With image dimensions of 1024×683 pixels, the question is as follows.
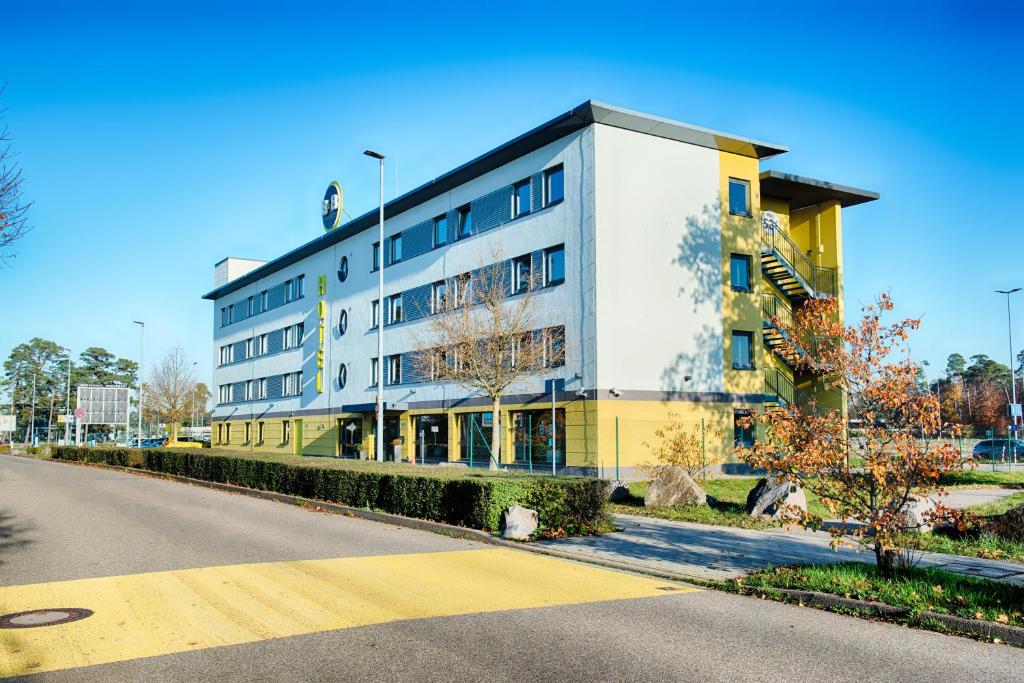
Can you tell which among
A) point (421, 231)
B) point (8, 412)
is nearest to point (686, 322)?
point (421, 231)

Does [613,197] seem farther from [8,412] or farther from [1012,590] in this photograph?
[8,412]

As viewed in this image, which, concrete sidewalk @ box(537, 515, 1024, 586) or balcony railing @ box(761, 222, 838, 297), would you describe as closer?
concrete sidewalk @ box(537, 515, 1024, 586)

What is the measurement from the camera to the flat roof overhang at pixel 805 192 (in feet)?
112

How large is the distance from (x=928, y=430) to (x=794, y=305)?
28.4 meters

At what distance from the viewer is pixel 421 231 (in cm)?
3853

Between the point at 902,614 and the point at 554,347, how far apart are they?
73.9 ft

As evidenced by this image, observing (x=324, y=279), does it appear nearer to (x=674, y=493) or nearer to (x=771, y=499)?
(x=674, y=493)

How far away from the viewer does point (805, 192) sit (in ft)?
117

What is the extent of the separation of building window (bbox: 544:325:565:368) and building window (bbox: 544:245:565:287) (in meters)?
1.84

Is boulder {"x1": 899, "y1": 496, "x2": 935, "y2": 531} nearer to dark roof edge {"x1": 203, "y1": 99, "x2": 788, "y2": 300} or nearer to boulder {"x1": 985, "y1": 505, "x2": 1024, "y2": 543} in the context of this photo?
boulder {"x1": 985, "y1": 505, "x2": 1024, "y2": 543}

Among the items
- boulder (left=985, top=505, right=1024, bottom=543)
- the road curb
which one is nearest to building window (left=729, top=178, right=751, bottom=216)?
Answer: boulder (left=985, top=505, right=1024, bottom=543)

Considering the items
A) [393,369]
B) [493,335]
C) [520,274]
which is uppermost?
[520,274]

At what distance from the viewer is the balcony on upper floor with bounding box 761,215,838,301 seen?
3312 centimetres

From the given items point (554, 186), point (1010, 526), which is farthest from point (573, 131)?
point (1010, 526)
